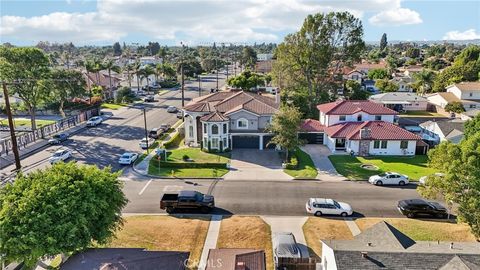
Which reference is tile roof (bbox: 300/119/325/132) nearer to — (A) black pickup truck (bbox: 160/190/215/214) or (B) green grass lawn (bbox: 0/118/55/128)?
(A) black pickup truck (bbox: 160/190/215/214)

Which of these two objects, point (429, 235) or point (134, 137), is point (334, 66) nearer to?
point (134, 137)

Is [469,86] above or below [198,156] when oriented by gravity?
above

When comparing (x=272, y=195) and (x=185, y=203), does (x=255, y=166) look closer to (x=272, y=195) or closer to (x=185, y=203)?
(x=272, y=195)

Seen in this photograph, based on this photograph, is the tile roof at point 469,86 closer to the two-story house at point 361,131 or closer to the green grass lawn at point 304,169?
the two-story house at point 361,131

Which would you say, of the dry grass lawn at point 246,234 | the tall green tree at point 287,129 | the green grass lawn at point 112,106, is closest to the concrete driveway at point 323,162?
the tall green tree at point 287,129

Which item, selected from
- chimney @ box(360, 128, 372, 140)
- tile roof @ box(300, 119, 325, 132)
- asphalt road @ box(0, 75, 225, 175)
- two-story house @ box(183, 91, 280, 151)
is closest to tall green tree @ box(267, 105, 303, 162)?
two-story house @ box(183, 91, 280, 151)

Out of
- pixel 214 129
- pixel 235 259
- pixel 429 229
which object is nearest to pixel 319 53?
pixel 214 129
